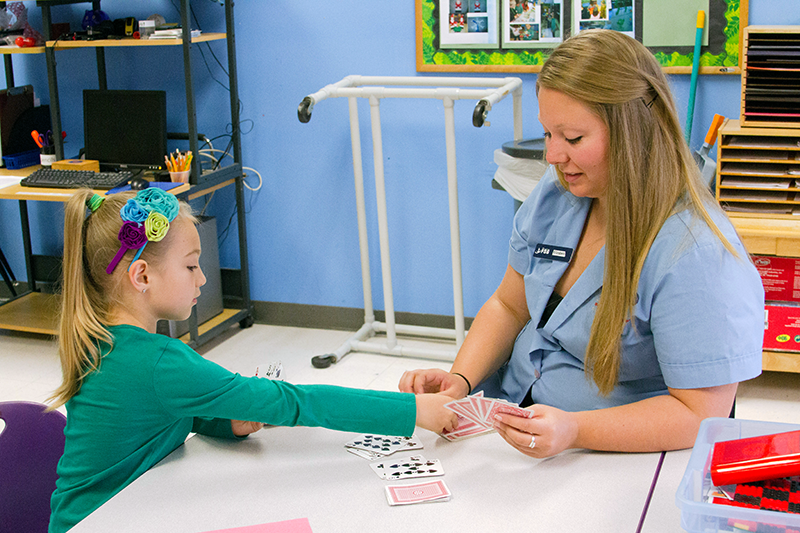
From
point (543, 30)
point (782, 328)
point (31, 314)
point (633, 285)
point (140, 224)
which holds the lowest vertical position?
point (31, 314)

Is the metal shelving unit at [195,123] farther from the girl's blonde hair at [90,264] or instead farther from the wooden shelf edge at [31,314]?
the girl's blonde hair at [90,264]

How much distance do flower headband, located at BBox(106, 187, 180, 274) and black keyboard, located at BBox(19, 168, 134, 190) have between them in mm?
1863

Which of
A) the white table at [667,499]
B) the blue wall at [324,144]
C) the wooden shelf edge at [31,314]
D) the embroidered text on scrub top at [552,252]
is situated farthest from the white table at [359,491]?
the wooden shelf edge at [31,314]

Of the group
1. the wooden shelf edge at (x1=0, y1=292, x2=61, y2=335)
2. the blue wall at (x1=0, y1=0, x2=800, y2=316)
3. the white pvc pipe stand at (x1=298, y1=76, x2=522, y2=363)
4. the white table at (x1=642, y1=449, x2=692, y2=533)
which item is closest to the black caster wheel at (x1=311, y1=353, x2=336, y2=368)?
the white pvc pipe stand at (x1=298, y1=76, x2=522, y2=363)

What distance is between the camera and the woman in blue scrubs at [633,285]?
1175mm

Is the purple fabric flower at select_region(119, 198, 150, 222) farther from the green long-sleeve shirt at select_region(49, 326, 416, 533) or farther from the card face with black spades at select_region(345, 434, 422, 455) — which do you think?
the card face with black spades at select_region(345, 434, 422, 455)

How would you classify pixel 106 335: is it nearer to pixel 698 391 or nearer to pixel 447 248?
pixel 698 391

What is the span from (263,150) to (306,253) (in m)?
0.52

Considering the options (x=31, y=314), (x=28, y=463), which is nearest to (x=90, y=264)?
(x=28, y=463)

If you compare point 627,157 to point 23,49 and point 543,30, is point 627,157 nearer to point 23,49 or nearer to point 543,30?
point 543,30

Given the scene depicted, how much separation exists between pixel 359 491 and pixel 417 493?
0.28 feet

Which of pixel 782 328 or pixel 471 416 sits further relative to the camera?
pixel 782 328

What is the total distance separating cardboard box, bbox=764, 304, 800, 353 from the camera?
270 centimetres

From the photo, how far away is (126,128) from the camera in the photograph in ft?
11.0
